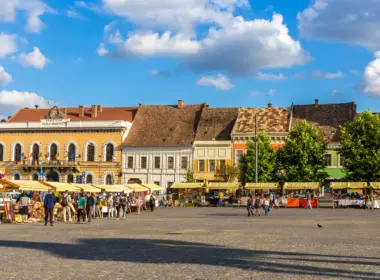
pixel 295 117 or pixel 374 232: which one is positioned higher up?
pixel 295 117

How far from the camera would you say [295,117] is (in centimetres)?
7062

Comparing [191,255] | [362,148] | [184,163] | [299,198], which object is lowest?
[191,255]

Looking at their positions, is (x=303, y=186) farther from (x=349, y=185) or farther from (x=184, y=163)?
(x=184, y=163)

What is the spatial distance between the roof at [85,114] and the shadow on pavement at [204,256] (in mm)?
56379

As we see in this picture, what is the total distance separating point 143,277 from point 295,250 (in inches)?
231

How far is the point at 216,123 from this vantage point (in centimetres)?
7100

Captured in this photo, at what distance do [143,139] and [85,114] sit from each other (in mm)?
8799

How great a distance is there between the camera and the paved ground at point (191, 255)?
1189 cm

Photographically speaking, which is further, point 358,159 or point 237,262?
point 358,159

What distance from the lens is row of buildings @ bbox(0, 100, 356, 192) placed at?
69250 millimetres

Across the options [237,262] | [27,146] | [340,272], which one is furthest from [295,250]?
[27,146]

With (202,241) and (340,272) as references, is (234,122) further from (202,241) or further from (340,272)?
(340,272)

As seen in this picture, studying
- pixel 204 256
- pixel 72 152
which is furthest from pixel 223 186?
pixel 204 256

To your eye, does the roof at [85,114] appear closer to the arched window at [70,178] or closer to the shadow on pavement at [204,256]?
the arched window at [70,178]
